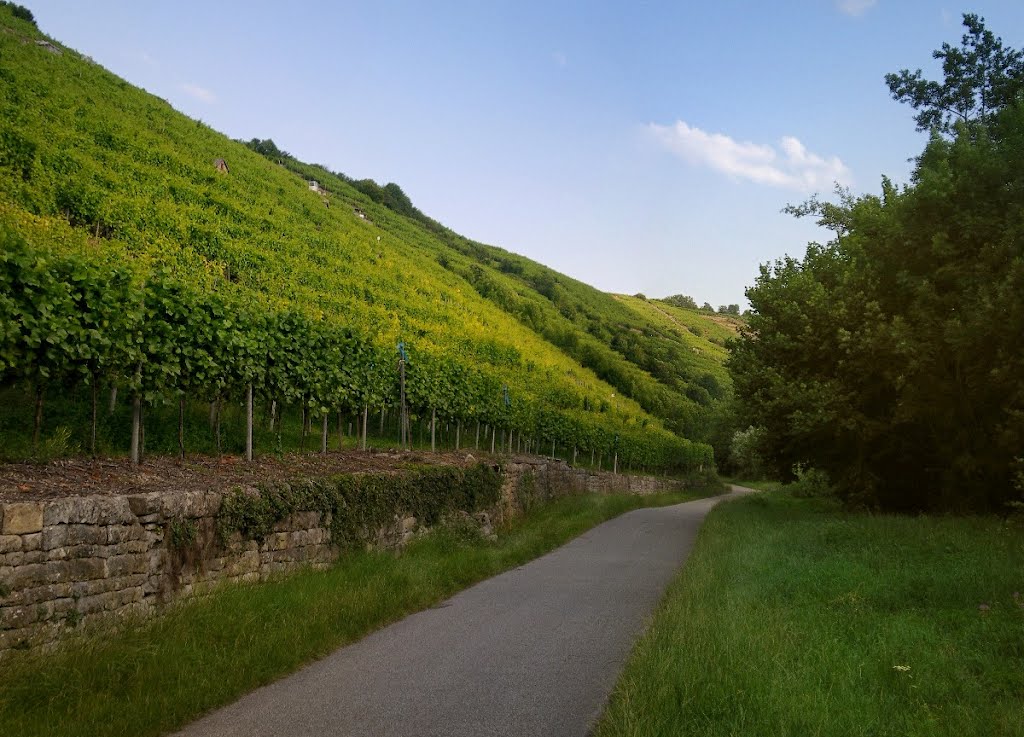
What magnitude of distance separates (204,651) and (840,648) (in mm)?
5380

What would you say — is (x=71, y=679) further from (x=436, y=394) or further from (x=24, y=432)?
(x=436, y=394)

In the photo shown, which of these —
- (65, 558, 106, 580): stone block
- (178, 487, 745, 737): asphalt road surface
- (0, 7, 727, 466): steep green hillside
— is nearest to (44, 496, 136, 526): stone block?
(65, 558, 106, 580): stone block

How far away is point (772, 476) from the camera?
25359 millimetres

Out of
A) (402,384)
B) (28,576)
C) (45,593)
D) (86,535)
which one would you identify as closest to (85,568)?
(86,535)

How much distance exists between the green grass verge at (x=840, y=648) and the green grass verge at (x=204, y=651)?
9.85ft

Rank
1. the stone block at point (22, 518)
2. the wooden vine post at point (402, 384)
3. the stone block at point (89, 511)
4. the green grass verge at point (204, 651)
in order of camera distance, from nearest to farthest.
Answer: the green grass verge at point (204, 651) < the stone block at point (22, 518) < the stone block at point (89, 511) < the wooden vine post at point (402, 384)

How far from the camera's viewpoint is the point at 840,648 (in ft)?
21.3

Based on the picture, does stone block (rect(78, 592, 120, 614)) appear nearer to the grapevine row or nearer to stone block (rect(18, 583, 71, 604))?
stone block (rect(18, 583, 71, 604))

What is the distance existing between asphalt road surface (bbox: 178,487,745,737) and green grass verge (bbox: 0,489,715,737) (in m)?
0.24

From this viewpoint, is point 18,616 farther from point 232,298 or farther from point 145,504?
point 232,298

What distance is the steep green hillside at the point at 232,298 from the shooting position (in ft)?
31.0

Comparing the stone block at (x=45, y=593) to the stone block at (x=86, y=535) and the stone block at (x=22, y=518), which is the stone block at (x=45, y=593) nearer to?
the stone block at (x=86, y=535)

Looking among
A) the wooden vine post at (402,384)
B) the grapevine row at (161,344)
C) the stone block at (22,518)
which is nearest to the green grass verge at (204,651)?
the stone block at (22,518)

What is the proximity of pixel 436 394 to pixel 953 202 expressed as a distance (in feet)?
42.9
